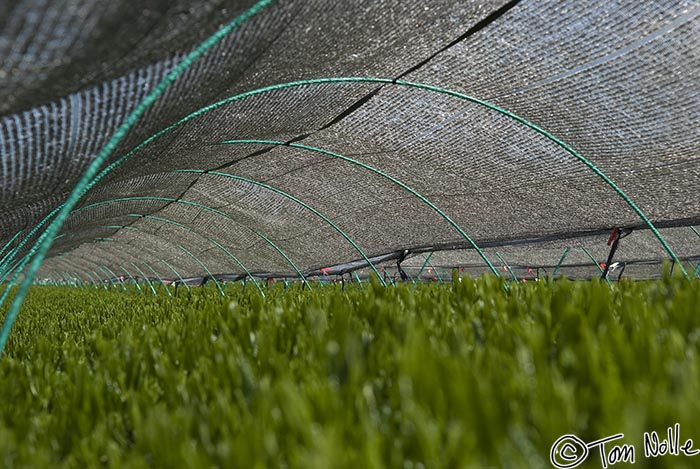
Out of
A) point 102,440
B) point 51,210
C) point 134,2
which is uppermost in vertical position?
point 51,210

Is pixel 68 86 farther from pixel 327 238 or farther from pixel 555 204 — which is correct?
pixel 327 238

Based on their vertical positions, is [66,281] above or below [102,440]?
above

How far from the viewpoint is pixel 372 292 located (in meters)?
2.18

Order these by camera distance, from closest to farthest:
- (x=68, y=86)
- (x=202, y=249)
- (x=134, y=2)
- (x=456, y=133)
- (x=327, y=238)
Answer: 1. (x=134, y=2)
2. (x=68, y=86)
3. (x=456, y=133)
4. (x=327, y=238)
5. (x=202, y=249)

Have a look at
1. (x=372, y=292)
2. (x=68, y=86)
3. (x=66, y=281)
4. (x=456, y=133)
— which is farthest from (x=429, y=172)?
(x=66, y=281)

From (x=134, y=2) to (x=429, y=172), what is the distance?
321cm

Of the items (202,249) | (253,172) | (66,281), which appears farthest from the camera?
(66,281)

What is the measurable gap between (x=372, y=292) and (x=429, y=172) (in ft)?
7.39

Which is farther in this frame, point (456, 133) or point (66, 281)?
point (66, 281)

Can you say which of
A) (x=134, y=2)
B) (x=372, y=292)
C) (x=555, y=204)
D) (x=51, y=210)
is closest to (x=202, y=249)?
(x=51, y=210)

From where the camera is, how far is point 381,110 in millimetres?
3561

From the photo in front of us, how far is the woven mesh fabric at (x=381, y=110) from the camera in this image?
1563 mm

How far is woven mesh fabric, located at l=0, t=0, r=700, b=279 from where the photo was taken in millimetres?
1563

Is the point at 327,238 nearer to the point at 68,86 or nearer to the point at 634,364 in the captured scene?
the point at 68,86
